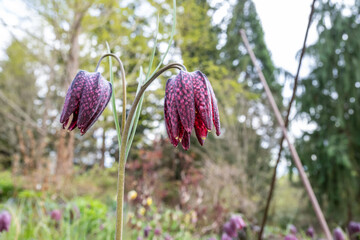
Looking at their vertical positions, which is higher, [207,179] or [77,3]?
[77,3]

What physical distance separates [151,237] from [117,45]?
9.03 feet

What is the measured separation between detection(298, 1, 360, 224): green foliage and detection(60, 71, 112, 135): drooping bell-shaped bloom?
3.28 m

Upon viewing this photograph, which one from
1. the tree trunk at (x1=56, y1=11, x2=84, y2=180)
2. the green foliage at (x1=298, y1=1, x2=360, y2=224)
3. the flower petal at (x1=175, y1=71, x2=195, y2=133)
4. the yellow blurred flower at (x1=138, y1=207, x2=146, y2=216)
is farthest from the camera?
the green foliage at (x1=298, y1=1, x2=360, y2=224)

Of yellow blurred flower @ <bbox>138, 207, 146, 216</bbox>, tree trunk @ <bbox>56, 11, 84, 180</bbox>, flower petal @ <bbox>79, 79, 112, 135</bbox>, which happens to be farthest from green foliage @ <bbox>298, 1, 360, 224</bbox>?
flower petal @ <bbox>79, 79, 112, 135</bbox>

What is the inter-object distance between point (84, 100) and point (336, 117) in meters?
3.71

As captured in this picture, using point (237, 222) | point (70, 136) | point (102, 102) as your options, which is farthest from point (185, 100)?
point (70, 136)

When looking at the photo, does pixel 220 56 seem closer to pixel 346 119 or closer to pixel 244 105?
pixel 244 105

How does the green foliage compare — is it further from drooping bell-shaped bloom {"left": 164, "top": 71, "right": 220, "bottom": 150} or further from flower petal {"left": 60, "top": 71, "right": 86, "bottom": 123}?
flower petal {"left": 60, "top": 71, "right": 86, "bottom": 123}

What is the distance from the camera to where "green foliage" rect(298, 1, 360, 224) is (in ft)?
11.5

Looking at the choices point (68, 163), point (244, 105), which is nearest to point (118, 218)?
point (68, 163)

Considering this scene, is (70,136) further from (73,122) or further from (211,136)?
(73,122)

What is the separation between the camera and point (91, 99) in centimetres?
65

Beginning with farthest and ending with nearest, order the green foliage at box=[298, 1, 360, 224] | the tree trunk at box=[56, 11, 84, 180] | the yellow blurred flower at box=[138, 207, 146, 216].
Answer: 1. the green foliage at box=[298, 1, 360, 224]
2. the tree trunk at box=[56, 11, 84, 180]
3. the yellow blurred flower at box=[138, 207, 146, 216]

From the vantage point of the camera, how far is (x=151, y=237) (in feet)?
6.86
